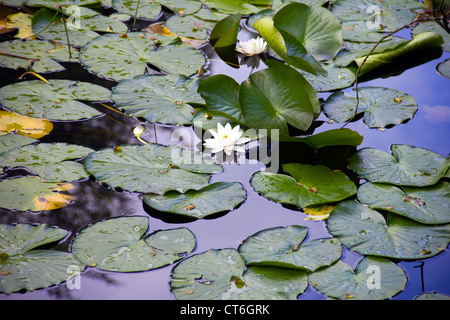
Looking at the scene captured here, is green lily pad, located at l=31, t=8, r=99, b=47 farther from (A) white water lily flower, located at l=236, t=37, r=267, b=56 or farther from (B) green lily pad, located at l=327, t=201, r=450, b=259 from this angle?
(B) green lily pad, located at l=327, t=201, r=450, b=259

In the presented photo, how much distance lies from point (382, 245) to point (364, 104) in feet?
3.05

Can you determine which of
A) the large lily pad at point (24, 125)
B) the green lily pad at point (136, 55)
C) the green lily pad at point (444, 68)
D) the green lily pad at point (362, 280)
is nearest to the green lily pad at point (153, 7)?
the green lily pad at point (136, 55)

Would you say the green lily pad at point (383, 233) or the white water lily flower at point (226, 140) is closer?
the green lily pad at point (383, 233)

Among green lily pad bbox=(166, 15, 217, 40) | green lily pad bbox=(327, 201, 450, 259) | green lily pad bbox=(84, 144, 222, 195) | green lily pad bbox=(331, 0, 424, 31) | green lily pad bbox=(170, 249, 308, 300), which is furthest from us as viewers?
green lily pad bbox=(331, 0, 424, 31)

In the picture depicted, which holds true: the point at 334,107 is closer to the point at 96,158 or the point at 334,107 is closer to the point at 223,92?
the point at 223,92

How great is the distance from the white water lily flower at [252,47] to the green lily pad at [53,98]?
0.82 m

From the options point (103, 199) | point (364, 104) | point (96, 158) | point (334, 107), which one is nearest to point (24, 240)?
point (103, 199)

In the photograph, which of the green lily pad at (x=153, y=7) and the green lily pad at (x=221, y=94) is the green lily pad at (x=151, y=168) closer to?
the green lily pad at (x=221, y=94)

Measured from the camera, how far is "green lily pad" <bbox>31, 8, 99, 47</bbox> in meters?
2.65

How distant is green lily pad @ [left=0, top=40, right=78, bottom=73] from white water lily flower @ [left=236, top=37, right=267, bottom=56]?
0.94 meters

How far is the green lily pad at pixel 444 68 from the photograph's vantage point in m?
2.52

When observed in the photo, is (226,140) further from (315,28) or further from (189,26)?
(189,26)

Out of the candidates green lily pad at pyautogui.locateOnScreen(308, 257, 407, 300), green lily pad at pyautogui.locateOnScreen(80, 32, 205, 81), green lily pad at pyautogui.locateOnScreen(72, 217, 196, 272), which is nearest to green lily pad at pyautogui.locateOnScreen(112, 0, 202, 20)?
green lily pad at pyautogui.locateOnScreen(80, 32, 205, 81)

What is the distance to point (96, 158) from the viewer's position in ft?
6.02
